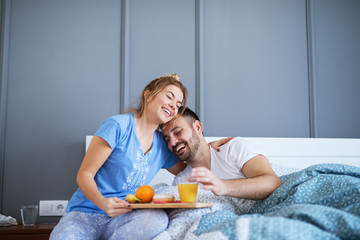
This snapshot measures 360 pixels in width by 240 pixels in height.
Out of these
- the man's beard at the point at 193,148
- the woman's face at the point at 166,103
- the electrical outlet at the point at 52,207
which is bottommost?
the electrical outlet at the point at 52,207

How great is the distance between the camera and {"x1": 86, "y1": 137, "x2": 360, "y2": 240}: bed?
0.80 metres

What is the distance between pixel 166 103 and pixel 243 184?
1.81 feet

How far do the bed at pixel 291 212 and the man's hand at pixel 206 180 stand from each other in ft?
0.18

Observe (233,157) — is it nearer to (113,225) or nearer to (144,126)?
(144,126)

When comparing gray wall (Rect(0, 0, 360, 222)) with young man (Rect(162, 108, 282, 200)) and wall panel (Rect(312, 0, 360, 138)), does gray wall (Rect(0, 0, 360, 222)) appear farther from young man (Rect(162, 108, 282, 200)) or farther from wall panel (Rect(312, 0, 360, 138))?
young man (Rect(162, 108, 282, 200))

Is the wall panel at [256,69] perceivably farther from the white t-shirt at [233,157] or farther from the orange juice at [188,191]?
the orange juice at [188,191]

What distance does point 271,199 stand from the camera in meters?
1.32

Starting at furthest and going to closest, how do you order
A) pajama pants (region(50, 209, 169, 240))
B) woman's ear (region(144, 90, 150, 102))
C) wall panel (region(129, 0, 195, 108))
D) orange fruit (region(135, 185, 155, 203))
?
1. wall panel (region(129, 0, 195, 108))
2. woman's ear (region(144, 90, 150, 102))
3. orange fruit (region(135, 185, 155, 203))
4. pajama pants (region(50, 209, 169, 240))

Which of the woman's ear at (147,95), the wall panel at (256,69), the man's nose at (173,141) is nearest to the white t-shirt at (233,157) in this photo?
the man's nose at (173,141)

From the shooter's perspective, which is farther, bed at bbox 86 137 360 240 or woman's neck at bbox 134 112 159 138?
woman's neck at bbox 134 112 159 138

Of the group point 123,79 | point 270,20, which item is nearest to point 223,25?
point 270,20

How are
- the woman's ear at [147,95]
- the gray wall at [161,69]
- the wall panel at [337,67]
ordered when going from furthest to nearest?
the wall panel at [337,67], the gray wall at [161,69], the woman's ear at [147,95]

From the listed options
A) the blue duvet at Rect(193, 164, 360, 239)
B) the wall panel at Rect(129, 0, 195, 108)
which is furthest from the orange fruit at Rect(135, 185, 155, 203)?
the wall panel at Rect(129, 0, 195, 108)

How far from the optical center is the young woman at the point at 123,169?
48.2 inches
